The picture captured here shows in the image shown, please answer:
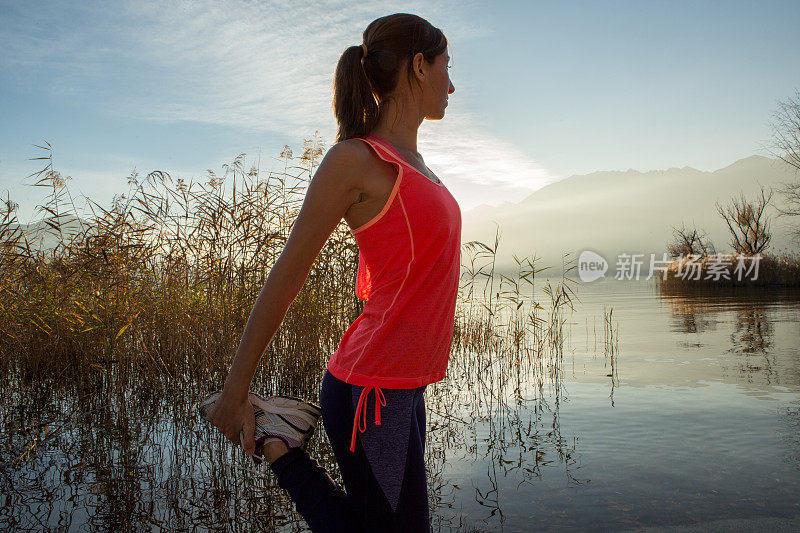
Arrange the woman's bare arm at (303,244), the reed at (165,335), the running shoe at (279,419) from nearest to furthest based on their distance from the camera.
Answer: the woman's bare arm at (303,244) → the running shoe at (279,419) → the reed at (165,335)

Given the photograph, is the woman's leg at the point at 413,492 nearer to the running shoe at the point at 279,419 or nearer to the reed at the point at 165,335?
the running shoe at the point at 279,419

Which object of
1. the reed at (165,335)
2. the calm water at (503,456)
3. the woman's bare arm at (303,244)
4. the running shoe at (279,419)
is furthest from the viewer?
the reed at (165,335)

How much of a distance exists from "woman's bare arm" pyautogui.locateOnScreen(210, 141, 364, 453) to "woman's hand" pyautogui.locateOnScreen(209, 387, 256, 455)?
21 millimetres

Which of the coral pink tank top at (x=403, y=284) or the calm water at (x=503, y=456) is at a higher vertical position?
the coral pink tank top at (x=403, y=284)

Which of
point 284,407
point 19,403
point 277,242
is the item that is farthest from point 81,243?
point 284,407

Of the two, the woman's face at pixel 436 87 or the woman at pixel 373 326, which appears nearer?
the woman at pixel 373 326

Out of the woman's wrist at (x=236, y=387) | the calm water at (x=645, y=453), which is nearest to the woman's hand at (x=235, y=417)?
the woman's wrist at (x=236, y=387)

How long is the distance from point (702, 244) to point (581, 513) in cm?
2872

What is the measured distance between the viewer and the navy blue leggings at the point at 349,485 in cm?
118

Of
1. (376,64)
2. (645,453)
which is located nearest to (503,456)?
(645,453)

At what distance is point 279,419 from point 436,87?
91cm

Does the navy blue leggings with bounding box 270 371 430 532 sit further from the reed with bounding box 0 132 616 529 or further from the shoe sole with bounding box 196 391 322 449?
the reed with bounding box 0 132 616 529

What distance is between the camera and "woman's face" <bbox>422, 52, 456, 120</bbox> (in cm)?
133

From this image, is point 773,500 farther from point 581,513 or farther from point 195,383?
point 195,383
